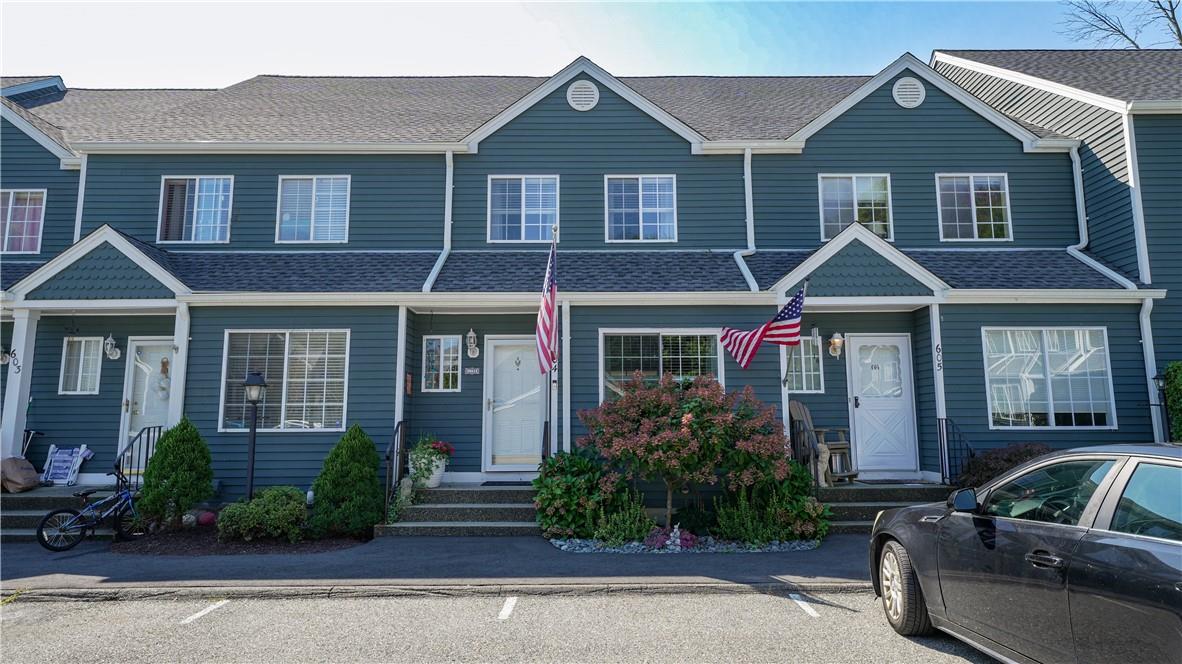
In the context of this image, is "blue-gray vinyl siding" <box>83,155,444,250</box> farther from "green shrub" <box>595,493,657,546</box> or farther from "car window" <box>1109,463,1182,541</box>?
"car window" <box>1109,463,1182,541</box>

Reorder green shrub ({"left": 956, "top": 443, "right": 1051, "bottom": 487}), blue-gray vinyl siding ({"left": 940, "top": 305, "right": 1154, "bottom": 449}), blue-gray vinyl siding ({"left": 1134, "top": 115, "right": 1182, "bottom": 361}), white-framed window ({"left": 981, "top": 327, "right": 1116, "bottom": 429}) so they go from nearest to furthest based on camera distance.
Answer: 1. green shrub ({"left": 956, "top": 443, "right": 1051, "bottom": 487})
2. blue-gray vinyl siding ({"left": 940, "top": 305, "right": 1154, "bottom": 449})
3. white-framed window ({"left": 981, "top": 327, "right": 1116, "bottom": 429})
4. blue-gray vinyl siding ({"left": 1134, "top": 115, "right": 1182, "bottom": 361})

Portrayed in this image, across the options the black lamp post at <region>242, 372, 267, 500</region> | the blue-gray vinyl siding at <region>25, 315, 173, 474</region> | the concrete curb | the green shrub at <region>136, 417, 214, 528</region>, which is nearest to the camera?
the concrete curb

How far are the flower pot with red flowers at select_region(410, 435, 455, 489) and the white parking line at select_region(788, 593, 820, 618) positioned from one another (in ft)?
17.5

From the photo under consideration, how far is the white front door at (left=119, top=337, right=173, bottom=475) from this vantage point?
1087cm

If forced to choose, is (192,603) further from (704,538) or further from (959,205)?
(959,205)

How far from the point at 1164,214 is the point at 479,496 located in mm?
11499

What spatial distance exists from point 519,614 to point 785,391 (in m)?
5.57

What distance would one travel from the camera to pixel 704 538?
324 inches

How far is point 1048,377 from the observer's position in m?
10.1

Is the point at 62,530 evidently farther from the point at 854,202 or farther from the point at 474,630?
the point at 854,202

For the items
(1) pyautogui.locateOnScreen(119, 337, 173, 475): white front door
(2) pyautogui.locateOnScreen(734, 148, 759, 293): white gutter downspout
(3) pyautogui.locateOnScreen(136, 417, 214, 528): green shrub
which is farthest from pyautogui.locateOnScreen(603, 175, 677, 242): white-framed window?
(1) pyautogui.locateOnScreen(119, 337, 173, 475): white front door

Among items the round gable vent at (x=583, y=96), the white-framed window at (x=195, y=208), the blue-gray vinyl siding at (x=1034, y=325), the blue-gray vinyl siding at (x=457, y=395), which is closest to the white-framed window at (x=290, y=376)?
the blue-gray vinyl siding at (x=457, y=395)

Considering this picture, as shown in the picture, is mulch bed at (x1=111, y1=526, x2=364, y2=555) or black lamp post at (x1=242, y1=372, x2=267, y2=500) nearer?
mulch bed at (x1=111, y1=526, x2=364, y2=555)

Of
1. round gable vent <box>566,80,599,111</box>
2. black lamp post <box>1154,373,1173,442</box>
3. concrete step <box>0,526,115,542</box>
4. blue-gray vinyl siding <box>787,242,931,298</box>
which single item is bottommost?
concrete step <box>0,526,115,542</box>
